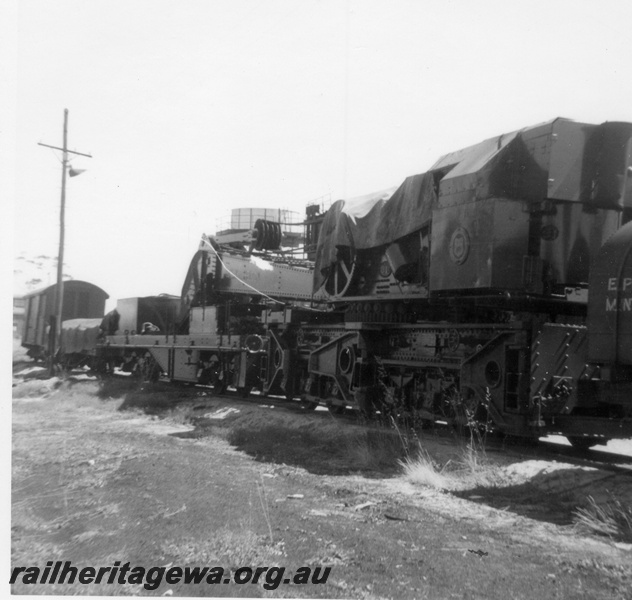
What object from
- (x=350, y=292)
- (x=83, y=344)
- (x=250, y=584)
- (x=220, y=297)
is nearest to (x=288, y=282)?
(x=220, y=297)

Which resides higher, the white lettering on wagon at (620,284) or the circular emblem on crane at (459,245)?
the circular emblem on crane at (459,245)

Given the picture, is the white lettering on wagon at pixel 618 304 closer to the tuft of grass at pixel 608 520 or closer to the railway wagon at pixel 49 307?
the tuft of grass at pixel 608 520

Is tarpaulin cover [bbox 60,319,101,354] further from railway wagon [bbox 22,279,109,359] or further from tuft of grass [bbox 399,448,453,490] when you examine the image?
tuft of grass [bbox 399,448,453,490]

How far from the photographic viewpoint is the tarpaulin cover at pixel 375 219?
888 cm

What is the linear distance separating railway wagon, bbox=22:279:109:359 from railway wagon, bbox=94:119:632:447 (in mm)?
15730

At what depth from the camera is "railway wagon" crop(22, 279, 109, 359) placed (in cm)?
2398

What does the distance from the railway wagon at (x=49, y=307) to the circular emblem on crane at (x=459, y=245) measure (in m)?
18.8

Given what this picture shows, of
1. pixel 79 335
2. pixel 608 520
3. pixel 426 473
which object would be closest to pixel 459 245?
pixel 426 473

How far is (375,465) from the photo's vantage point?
738 cm

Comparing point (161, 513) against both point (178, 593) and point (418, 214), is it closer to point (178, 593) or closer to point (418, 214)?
point (178, 593)

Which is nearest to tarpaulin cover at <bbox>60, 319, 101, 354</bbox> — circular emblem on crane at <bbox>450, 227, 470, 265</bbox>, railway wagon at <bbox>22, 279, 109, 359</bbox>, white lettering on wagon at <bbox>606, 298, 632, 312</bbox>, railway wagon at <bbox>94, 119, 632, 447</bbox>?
railway wagon at <bbox>22, 279, 109, 359</bbox>

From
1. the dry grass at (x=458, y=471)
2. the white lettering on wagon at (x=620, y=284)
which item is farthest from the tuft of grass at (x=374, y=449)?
the white lettering on wagon at (x=620, y=284)

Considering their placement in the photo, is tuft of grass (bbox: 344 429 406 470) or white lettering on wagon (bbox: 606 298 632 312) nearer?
white lettering on wagon (bbox: 606 298 632 312)

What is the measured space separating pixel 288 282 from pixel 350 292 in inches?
189
